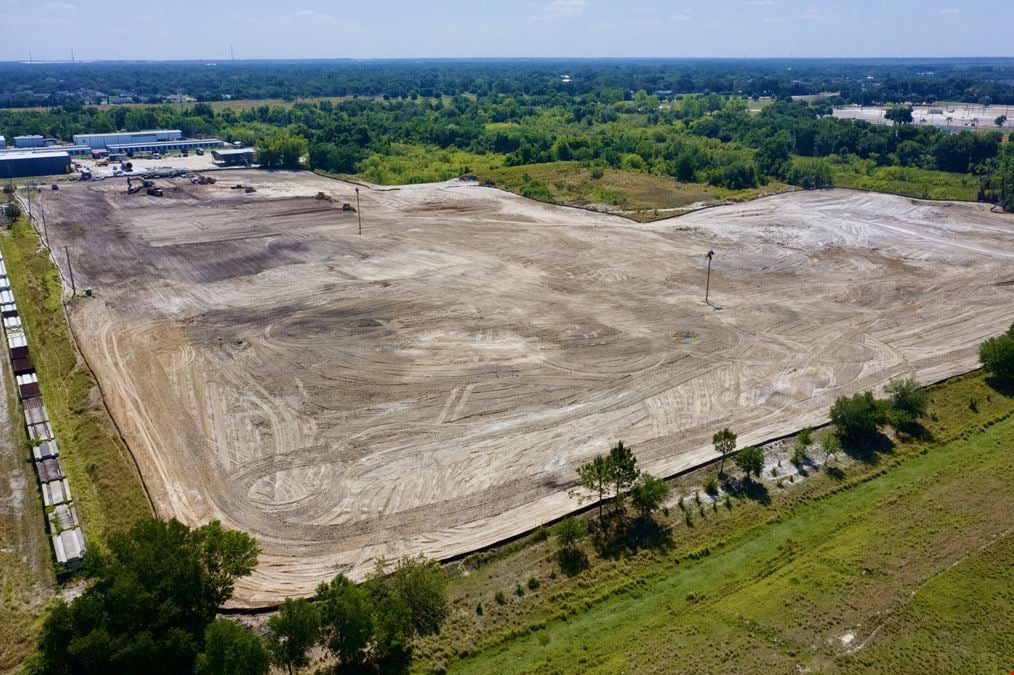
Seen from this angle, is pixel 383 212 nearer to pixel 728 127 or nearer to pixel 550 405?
pixel 550 405

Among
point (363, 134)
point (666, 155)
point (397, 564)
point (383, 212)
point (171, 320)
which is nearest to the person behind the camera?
point (397, 564)

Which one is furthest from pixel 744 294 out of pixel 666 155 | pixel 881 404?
pixel 666 155

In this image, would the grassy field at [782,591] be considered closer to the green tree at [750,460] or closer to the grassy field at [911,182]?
the green tree at [750,460]

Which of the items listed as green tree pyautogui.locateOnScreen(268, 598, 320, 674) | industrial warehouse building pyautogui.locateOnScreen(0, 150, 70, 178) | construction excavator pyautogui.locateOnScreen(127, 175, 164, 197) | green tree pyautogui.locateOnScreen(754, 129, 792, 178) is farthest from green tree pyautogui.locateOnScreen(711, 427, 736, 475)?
industrial warehouse building pyautogui.locateOnScreen(0, 150, 70, 178)

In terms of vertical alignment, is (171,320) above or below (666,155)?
below

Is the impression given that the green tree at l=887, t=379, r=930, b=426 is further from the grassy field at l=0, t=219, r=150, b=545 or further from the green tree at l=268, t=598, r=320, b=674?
the grassy field at l=0, t=219, r=150, b=545

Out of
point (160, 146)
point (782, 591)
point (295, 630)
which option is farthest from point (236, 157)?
point (782, 591)
